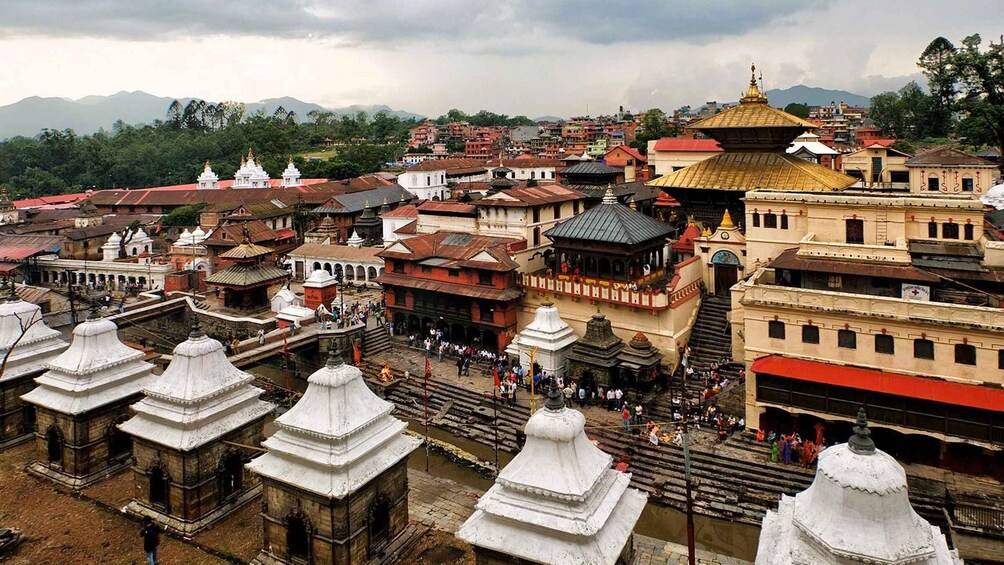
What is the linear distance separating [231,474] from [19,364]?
9.58m

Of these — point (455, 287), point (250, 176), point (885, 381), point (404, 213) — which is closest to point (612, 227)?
point (455, 287)

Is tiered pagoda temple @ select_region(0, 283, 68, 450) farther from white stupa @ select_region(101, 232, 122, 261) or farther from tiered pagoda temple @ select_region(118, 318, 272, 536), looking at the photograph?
white stupa @ select_region(101, 232, 122, 261)

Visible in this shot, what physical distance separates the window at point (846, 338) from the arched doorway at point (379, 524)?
15.9m

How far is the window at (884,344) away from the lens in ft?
71.7

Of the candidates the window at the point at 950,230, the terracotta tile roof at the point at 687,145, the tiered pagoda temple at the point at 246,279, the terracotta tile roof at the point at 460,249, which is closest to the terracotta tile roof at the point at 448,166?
the terracotta tile roof at the point at 687,145

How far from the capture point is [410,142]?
139875 millimetres

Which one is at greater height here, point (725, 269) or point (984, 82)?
point (984, 82)

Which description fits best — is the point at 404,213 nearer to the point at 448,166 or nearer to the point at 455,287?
the point at 455,287

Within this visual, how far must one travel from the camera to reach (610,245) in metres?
31.2

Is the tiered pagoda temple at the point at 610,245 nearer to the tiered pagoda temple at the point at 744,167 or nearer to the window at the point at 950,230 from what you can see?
the tiered pagoda temple at the point at 744,167

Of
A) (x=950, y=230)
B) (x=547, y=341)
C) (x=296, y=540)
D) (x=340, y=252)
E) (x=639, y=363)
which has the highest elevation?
(x=950, y=230)

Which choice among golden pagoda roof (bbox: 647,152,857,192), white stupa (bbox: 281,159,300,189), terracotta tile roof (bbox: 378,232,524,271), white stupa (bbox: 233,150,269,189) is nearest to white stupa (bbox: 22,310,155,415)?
terracotta tile roof (bbox: 378,232,524,271)

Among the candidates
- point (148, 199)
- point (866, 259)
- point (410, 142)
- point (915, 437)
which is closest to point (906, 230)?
point (866, 259)

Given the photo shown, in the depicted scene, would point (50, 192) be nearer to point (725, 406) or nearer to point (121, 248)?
point (121, 248)
